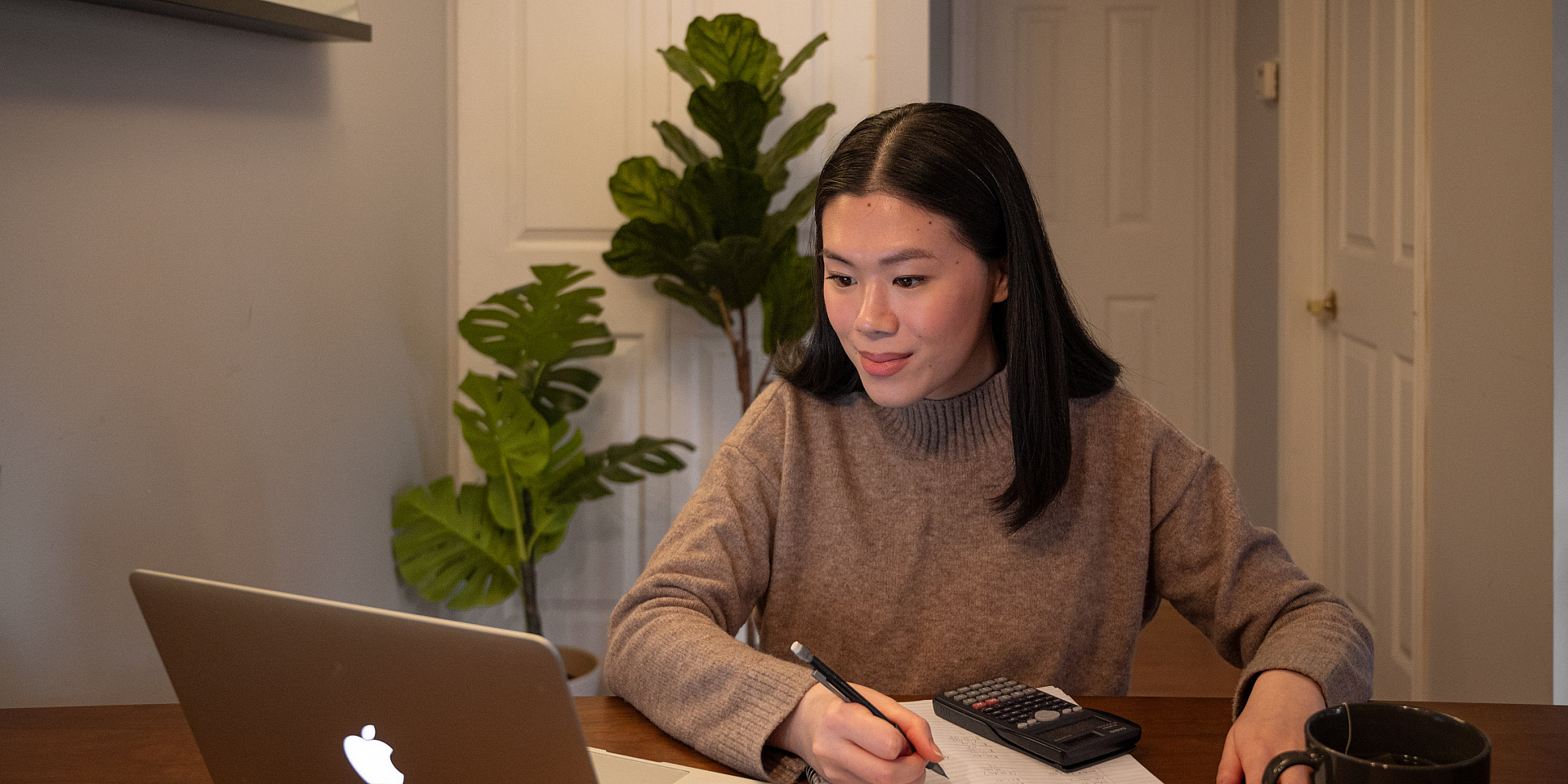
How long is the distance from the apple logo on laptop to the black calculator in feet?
1.50

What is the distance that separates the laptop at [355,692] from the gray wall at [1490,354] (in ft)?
5.54

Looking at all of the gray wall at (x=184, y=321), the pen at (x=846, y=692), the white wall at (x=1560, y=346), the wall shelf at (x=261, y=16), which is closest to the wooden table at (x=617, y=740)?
the pen at (x=846, y=692)

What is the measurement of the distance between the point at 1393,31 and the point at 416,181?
2.07m

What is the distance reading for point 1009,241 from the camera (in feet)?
3.92

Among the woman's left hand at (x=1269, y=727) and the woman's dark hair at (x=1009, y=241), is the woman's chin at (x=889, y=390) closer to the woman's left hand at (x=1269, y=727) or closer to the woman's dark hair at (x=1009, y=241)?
the woman's dark hair at (x=1009, y=241)

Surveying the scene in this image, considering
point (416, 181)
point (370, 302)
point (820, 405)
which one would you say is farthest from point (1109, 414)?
point (416, 181)

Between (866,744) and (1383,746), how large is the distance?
32 cm

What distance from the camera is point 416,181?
105 inches

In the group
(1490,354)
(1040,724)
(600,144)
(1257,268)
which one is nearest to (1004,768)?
(1040,724)

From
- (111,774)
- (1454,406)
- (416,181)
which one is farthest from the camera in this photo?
(416,181)

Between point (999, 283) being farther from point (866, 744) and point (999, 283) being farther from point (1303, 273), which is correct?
point (1303, 273)

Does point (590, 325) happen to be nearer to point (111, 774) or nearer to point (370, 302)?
point (370, 302)

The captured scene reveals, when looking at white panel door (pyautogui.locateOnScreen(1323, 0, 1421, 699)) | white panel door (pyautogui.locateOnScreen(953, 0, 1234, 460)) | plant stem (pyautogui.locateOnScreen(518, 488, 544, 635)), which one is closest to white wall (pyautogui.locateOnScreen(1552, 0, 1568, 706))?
white panel door (pyautogui.locateOnScreen(1323, 0, 1421, 699))

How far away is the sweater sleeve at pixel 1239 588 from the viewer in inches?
41.5
